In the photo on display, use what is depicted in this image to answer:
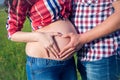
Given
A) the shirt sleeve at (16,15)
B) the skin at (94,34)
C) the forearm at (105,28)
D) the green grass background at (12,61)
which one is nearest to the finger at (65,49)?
the skin at (94,34)

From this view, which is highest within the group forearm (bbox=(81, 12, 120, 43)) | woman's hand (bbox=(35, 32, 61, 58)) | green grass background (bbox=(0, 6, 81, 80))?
forearm (bbox=(81, 12, 120, 43))

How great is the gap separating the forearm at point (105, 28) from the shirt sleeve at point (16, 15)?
1.73 feet

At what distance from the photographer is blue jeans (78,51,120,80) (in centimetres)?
368

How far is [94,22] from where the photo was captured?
3.63 m

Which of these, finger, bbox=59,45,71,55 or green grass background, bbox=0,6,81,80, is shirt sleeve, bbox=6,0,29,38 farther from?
green grass background, bbox=0,6,81,80

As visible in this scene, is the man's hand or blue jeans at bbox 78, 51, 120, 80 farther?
blue jeans at bbox 78, 51, 120, 80

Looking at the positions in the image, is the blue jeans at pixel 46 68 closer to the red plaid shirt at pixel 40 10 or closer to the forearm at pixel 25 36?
the forearm at pixel 25 36

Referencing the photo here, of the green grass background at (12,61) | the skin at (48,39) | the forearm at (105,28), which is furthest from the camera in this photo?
the green grass background at (12,61)

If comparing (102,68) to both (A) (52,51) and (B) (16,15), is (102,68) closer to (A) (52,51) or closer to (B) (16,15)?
Answer: (A) (52,51)

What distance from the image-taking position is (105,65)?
3.68 m

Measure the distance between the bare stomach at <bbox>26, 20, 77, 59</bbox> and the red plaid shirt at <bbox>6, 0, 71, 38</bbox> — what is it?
0.13ft

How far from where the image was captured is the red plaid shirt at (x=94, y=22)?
142 inches

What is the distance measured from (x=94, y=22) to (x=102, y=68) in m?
0.38

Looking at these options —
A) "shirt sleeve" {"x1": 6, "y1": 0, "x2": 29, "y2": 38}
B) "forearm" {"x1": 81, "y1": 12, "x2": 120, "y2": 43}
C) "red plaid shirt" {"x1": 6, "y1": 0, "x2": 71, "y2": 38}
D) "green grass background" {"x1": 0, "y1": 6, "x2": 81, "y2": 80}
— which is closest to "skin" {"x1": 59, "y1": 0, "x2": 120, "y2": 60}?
"forearm" {"x1": 81, "y1": 12, "x2": 120, "y2": 43}
